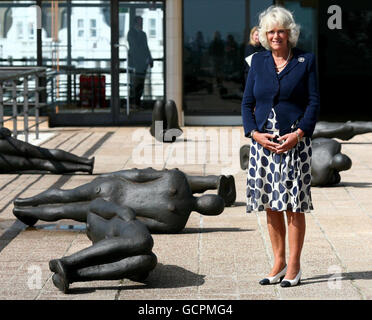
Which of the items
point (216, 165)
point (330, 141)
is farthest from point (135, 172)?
point (216, 165)

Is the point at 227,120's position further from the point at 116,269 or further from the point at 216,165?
the point at 116,269

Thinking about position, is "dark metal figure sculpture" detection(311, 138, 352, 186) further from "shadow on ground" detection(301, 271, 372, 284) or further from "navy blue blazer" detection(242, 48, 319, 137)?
"navy blue blazer" detection(242, 48, 319, 137)

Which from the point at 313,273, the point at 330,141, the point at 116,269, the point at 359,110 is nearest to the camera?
the point at 116,269

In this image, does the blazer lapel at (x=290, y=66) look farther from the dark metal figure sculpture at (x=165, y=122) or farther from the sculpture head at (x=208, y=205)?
the dark metal figure sculpture at (x=165, y=122)

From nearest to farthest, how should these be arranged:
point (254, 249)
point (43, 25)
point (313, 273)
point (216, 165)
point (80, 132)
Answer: point (313, 273), point (254, 249), point (216, 165), point (80, 132), point (43, 25)

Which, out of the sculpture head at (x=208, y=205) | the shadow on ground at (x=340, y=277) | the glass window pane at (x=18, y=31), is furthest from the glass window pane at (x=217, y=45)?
the shadow on ground at (x=340, y=277)

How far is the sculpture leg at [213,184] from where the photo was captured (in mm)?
9047

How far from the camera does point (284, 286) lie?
6355 mm

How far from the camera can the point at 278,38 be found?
250 inches

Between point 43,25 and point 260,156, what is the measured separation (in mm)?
13988

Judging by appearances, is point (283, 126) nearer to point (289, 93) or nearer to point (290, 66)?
point (289, 93)

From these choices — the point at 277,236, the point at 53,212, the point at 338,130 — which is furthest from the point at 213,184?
the point at 338,130

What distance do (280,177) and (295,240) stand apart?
0.42 m

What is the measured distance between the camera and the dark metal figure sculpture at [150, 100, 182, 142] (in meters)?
16.1
